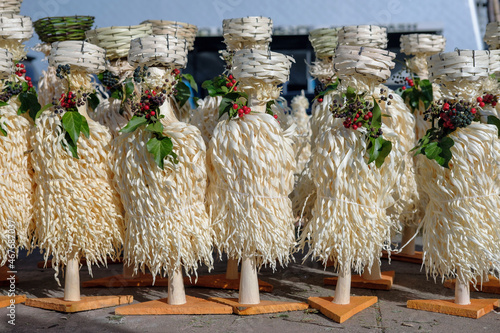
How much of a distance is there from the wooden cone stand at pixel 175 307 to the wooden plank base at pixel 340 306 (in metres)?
0.51

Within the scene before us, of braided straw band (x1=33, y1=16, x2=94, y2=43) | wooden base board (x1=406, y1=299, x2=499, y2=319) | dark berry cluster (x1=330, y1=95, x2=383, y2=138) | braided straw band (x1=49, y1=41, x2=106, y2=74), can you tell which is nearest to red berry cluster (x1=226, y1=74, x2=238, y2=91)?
dark berry cluster (x1=330, y1=95, x2=383, y2=138)

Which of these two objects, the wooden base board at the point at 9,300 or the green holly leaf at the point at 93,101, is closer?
the wooden base board at the point at 9,300

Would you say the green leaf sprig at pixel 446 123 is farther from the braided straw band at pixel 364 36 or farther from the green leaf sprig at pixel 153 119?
the green leaf sprig at pixel 153 119

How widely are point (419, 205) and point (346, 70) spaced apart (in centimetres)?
150

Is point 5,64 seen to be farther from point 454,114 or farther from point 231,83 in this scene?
point 454,114

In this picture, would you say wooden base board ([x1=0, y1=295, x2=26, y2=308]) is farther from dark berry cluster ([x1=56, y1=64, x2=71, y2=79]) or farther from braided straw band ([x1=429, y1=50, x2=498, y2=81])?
braided straw band ([x1=429, y1=50, x2=498, y2=81])

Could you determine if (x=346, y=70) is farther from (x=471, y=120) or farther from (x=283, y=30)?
(x=283, y=30)

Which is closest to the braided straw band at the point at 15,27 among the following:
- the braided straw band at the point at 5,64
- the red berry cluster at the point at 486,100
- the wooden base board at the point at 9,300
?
the braided straw band at the point at 5,64

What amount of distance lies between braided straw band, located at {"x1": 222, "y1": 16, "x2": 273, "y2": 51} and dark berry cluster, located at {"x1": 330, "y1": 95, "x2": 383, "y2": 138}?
35.0 inches

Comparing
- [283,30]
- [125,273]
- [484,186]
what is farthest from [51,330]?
[283,30]

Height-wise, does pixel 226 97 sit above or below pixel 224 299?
above

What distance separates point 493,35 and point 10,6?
134 inches

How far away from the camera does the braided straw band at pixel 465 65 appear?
317 cm

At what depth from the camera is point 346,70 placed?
319 centimetres
